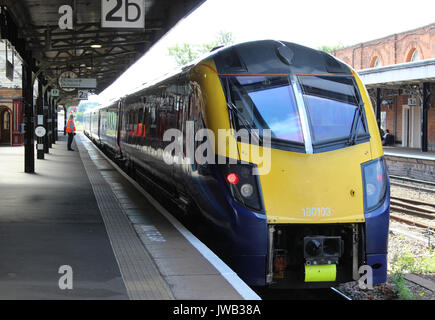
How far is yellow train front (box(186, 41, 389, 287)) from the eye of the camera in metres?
6.31

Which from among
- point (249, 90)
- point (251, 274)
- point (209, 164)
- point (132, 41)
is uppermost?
point (132, 41)

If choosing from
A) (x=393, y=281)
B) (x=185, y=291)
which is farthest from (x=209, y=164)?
(x=393, y=281)

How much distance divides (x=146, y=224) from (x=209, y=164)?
2.19m

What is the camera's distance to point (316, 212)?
6348 millimetres

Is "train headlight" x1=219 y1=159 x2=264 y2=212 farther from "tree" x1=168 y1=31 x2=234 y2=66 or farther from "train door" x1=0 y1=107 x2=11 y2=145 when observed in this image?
"tree" x1=168 y1=31 x2=234 y2=66

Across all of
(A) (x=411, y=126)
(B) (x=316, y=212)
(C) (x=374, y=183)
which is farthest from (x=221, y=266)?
(A) (x=411, y=126)

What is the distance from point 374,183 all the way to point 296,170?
37.4 inches

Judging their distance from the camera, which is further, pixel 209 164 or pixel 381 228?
pixel 209 164

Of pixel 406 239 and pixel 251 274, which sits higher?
pixel 251 274

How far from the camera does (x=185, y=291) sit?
5.26 meters

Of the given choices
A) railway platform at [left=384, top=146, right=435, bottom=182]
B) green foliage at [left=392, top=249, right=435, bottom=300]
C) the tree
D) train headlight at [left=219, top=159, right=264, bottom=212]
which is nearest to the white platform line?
train headlight at [left=219, top=159, right=264, bottom=212]

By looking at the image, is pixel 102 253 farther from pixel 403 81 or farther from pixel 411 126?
pixel 411 126

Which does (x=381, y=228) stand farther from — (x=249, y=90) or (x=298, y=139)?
(x=249, y=90)

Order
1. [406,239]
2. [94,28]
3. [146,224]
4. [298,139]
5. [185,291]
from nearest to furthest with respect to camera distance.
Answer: [185,291]
[298,139]
[146,224]
[406,239]
[94,28]
